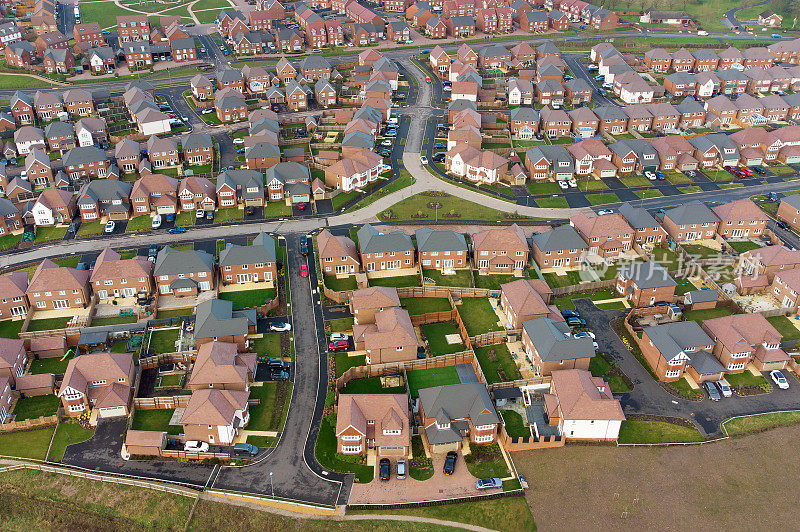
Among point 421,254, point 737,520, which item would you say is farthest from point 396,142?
point 737,520

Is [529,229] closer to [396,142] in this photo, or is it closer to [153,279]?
[396,142]

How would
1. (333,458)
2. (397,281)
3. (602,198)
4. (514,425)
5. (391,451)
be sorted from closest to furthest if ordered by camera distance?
(391,451)
(333,458)
(514,425)
(397,281)
(602,198)

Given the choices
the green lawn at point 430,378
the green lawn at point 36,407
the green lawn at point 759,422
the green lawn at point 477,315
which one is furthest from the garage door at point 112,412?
the green lawn at point 759,422

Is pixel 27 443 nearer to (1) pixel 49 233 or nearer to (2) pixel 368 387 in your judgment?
(2) pixel 368 387

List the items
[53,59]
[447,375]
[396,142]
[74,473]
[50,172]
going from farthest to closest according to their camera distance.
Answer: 1. [53,59]
2. [396,142]
3. [50,172]
4. [447,375]
5. [74,473]

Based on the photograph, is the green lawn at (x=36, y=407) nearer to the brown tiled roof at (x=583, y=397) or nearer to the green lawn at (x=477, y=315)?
the green lawn at (x=477, y=315)

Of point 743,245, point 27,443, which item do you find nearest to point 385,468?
point 27,443
